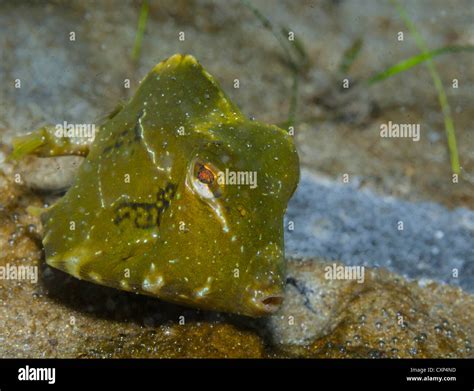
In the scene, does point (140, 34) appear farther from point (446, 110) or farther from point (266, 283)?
point (266, 283)

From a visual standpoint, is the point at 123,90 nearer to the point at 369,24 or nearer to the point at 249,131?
the point at 249,131

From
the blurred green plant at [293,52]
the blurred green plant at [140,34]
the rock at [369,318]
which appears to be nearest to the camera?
the rock at [369,318]

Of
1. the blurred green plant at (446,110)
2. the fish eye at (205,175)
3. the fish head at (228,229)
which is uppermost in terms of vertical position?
the blurred green plant at (446,110)

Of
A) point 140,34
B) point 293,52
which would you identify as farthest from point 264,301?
point 293,52

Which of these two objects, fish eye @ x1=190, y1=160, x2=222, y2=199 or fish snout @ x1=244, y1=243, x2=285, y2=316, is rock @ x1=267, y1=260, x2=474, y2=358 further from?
fish eye @ x1=190, y1=160, x2=222, y2=199

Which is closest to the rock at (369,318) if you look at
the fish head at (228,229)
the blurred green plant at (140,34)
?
the fish head at (228,229)

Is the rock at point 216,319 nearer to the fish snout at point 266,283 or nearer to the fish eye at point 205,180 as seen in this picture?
the fish snout at point 266,283
